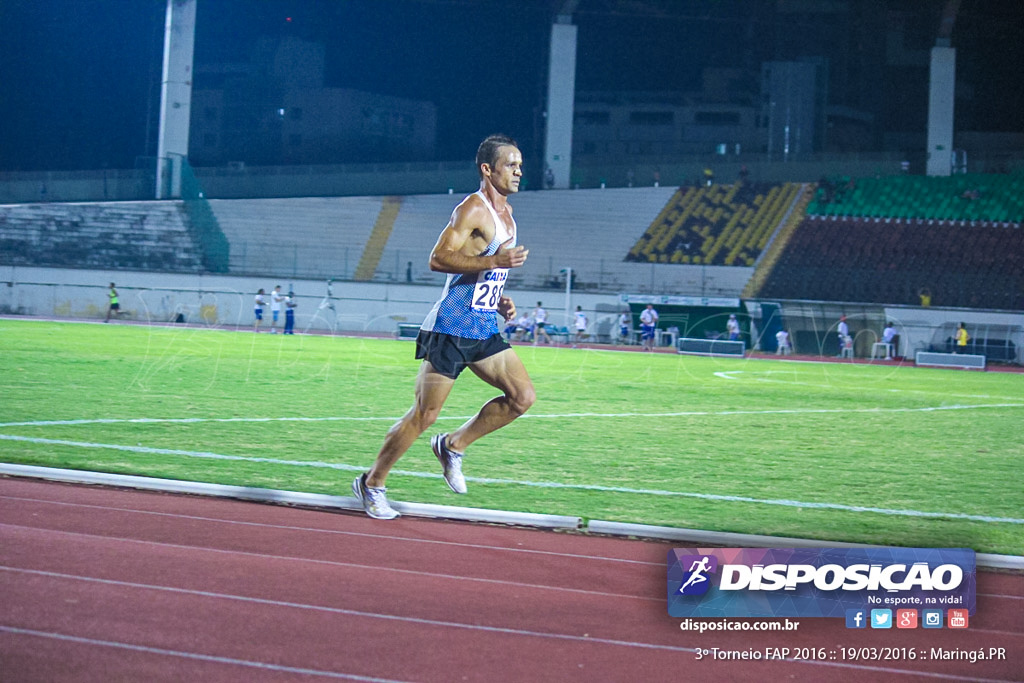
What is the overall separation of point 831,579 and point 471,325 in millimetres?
3205

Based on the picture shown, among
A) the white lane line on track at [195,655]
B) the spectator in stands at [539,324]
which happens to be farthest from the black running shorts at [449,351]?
the spectator in stands at [539,324]

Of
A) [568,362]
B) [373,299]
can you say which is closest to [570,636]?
[568,362]

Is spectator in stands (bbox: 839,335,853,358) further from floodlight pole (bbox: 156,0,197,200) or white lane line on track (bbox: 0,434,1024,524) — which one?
white lane line on track (bbox: 0,434,1024,524)

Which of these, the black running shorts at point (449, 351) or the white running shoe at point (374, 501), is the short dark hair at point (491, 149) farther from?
the white running shoe at point (374, 501)

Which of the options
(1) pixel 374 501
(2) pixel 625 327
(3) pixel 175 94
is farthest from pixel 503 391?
(3) pixel 175 94

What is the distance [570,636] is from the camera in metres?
4.09

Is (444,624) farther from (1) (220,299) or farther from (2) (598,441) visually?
(1) (220,299)

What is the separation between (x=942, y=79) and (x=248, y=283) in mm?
30804

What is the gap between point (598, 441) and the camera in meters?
10.7

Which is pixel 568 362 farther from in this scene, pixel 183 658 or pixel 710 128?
pixel 710 128

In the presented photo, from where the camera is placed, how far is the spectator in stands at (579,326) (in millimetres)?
37969

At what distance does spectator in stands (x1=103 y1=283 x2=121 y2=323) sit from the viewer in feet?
→ 122

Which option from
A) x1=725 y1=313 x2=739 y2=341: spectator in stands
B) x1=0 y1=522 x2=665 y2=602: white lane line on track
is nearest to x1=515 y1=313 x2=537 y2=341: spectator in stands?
x1=725 y1=313 x2=739 y2=341: spectator in stands

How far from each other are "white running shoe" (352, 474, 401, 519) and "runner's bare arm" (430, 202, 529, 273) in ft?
4.60
